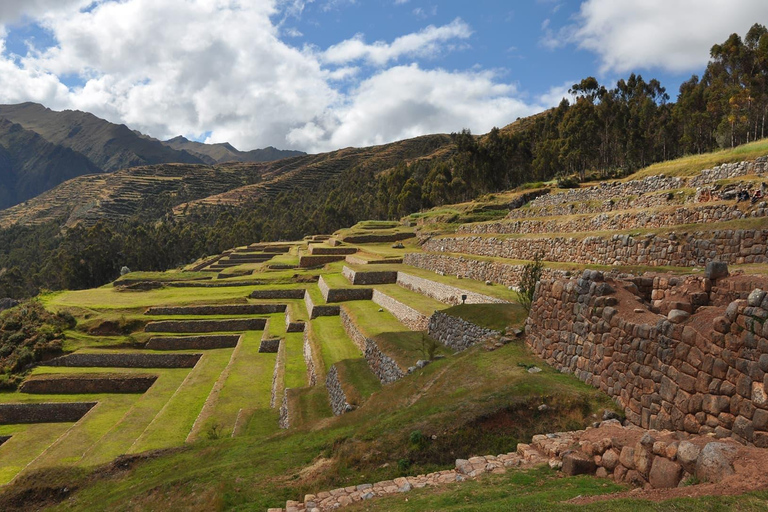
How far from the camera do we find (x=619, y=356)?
7215 mm

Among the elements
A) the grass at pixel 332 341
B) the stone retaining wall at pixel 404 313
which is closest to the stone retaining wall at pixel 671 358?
the stone retaining wall at pixel 404 313

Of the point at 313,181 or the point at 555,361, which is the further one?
the point at 313,181

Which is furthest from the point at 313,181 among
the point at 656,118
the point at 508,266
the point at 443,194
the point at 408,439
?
the point at 408,439

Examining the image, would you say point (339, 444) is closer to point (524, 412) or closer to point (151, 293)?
point (524, 412)

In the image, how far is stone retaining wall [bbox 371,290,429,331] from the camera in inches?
759

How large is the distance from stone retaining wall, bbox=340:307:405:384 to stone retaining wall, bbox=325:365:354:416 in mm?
1386

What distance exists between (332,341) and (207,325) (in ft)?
47.9

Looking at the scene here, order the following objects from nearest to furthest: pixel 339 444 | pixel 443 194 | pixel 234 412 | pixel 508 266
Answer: pixel 339 444 < pixel 234 412 < pixel 508 266 < pixel 443 194

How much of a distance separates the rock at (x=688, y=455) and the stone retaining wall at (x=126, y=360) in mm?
29399

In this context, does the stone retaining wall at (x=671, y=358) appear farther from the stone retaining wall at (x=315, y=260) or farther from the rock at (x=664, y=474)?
the stone retaining wall at (x=315, y=260)

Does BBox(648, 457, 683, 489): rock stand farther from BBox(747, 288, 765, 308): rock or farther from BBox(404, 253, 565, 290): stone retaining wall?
BBox(404, 253, 565, 290): stone retaining wall

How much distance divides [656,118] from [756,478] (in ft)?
226

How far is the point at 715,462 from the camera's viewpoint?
440 centimetres

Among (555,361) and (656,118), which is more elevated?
(656,118)
